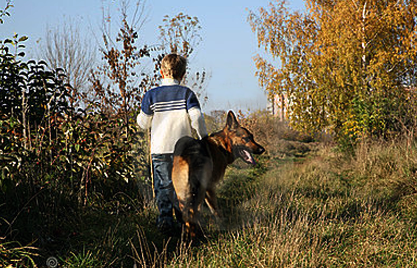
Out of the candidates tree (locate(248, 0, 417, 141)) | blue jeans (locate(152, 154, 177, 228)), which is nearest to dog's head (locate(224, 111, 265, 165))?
blue jeans (locate(152, 154, 177, 228))

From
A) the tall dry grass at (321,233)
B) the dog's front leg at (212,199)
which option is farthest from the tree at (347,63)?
the dog's front leg at (212,199)

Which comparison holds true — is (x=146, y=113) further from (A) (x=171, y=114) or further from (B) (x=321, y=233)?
(B) (x=321, y=233)

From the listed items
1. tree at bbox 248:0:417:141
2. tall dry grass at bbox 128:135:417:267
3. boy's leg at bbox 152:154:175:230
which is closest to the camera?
tall dry grass at bbox 128:135:417:267

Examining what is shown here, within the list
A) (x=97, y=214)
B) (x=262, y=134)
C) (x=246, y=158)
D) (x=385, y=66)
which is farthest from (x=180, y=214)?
(x=385, y=66)

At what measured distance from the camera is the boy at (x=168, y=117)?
3.78 meters

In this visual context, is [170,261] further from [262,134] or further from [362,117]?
[262,134]

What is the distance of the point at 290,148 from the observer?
15289mm

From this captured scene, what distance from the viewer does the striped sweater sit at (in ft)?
12.3

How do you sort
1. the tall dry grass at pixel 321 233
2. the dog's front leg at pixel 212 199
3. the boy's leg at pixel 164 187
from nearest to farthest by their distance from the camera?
the tall dry grass at pixel 321 233
the boy's leg at pixel 164 187
the dog's front leg at pixel 212 199

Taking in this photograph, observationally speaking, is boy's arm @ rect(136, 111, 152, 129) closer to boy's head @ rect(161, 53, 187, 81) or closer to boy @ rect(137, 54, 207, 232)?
boy @ rect(137, 54, 207, 232)

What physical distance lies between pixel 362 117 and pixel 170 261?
8.66 meters

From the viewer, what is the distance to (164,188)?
13.2ft

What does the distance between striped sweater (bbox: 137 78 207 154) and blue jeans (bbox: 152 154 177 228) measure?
10cm

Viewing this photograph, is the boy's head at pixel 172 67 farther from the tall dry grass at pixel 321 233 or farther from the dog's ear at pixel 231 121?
the tall dry grass at pixel 321 233
